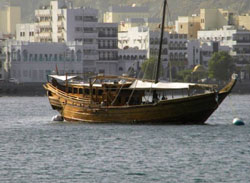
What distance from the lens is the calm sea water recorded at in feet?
196

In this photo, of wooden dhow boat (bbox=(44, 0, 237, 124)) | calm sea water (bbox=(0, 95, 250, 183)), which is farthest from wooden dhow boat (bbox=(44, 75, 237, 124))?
calm sea water (bbox=(0, 95, 250, 183))

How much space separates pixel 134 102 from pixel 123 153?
820 inches

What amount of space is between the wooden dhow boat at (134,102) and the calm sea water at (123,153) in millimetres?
1043

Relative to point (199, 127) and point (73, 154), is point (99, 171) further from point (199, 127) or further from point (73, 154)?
point (199, 127)

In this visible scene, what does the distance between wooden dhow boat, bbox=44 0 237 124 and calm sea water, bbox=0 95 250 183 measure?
1.04m

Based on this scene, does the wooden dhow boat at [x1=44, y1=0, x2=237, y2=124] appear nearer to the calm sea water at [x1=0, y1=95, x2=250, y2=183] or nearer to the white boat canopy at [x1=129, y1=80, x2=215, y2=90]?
the white boat canopy at [x1=129, y1=80, x2=215, y2=90]

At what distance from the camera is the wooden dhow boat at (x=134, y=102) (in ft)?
281

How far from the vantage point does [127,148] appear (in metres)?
71.9

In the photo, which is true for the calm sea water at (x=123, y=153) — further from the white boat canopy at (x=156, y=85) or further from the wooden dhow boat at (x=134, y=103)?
the white boat canopy at (x=156, y=85)

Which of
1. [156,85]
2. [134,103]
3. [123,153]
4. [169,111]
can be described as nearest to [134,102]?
[134,103]

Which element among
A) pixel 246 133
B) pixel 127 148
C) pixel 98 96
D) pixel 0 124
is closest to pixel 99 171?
pixel 127 148

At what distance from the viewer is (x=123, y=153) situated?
69.1 m

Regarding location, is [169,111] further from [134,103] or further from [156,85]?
[156,85]

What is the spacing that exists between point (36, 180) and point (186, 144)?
59.2 ft
